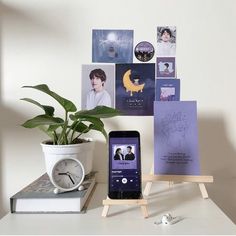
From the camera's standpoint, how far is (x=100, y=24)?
110 cm

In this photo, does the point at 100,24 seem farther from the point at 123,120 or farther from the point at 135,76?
the point at 123,120

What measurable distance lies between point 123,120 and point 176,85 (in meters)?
0.23

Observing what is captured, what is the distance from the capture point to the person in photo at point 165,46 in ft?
3.59

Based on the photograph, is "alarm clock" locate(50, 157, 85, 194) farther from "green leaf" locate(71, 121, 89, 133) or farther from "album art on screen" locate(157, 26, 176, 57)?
"album art on screen" locate(157, 26, 176, 57)

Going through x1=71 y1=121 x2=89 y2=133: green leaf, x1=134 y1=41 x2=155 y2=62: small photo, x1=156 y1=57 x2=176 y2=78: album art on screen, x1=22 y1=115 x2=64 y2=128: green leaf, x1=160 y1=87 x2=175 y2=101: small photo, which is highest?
x1=134 y1=41 x2=155 y2=62: small photo

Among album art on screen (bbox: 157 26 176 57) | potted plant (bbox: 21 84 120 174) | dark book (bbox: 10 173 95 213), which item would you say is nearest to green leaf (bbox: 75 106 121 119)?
potted plant (bbox: 21 84 120 174)

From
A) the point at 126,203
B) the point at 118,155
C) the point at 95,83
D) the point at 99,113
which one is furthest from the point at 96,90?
the point at 126,203

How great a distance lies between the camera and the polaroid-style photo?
81cm

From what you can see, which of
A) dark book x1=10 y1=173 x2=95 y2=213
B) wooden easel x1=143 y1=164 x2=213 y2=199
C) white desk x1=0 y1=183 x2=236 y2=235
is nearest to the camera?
white desk x1=0 y1=183 x2=236 y2=235

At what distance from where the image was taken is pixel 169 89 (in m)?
1.10

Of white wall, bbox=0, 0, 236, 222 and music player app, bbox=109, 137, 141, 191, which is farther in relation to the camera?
white wall, bbox=0, 0, 236, 222

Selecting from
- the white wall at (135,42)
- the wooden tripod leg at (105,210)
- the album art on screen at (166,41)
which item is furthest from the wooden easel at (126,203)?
the album art on screen at (166,41)

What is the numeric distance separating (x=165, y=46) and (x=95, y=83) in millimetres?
285

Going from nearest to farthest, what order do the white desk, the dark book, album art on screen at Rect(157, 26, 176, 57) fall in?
the white desk, the dark book, album art on screen at Rect(157, 26, 176, 57)
